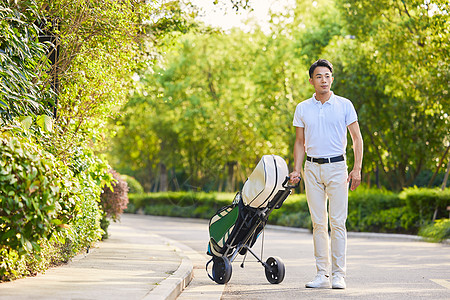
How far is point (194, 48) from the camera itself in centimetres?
4119

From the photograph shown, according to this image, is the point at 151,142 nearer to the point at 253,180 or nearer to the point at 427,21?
the point at 427,21

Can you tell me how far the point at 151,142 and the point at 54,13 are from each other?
1660 inches

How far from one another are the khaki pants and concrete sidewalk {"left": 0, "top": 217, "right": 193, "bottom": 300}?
5.26 feet

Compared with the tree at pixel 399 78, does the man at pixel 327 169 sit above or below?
below

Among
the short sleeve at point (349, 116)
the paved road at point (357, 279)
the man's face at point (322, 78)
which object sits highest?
the man's face at point (322, 78)


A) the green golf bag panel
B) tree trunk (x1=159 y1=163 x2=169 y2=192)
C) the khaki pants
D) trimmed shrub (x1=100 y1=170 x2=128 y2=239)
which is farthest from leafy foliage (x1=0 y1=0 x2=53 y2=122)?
tree trunk (x1=159 y1=163 x2=169 y2=192)

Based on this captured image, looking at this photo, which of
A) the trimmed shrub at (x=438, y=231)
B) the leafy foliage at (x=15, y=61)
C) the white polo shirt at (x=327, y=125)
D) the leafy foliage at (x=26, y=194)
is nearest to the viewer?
the leafy foliage at (x=26, y=194)

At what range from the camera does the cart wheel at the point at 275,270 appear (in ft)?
25.5

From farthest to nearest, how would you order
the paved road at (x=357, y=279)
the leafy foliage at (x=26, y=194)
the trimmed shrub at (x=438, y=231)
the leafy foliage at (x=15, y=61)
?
the trimmed shrub at (x=438, y=231) → the paved road at (x=357, y=279) → the leafy foliage at (x=15, y=61) → the leafy foliage at (x=26, y=194)

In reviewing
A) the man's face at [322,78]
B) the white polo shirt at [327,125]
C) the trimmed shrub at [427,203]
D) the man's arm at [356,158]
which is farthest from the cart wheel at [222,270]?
the trimmed shrub at [427,203]

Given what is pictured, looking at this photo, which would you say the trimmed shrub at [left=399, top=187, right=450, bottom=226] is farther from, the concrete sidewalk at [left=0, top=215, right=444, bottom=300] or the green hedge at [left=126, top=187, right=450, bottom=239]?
the concrete sidewalk at [left=0, top=215, right=444, bottom=300]

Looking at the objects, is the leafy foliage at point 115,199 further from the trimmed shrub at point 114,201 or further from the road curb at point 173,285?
the road curb at point 173,285

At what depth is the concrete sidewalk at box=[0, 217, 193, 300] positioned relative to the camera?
6008mm

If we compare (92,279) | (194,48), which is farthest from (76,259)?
(194,48)
